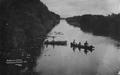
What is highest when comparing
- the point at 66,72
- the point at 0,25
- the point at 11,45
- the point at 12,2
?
the point at 12,2

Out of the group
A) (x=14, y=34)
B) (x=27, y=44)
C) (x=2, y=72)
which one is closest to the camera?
(x=2, y=72)

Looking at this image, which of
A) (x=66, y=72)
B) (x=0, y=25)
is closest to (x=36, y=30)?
(x=0, y=25)

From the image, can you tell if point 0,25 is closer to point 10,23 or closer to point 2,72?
point 10,23

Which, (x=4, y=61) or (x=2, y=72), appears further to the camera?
(x=4, y=61)

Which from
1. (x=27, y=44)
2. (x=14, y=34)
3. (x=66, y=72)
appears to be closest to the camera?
(x=66, y=72)

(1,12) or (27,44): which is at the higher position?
(1,12)

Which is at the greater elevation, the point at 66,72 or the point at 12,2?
the point at 12,2

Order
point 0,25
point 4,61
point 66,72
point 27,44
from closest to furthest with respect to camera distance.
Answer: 1. point 66,72
2. point 4,61
3. point 0,25
4. point 27,44

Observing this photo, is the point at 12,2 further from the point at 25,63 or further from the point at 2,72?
the point at 2,72

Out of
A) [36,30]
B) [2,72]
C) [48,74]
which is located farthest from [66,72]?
[36,30]
